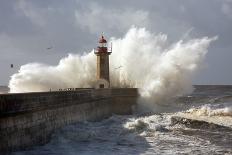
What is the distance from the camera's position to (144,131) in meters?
15.9

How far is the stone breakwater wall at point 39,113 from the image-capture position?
1070 cm

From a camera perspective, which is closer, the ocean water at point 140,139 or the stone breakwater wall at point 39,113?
the stone breakwater wall at point 39,113

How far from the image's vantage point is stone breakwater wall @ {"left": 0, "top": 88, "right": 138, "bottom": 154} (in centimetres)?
1070

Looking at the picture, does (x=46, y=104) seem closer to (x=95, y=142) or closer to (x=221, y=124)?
(x=95, y=142)

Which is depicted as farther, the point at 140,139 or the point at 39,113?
the point at 140,139

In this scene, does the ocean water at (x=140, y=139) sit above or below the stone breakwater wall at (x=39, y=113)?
below

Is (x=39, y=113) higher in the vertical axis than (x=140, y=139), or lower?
higher

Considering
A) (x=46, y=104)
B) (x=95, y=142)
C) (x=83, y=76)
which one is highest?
(x=83, y=76)

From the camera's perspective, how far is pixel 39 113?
12852 millimetres

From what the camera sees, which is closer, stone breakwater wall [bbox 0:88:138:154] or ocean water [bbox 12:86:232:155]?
stone breakwater wall [bbox 0:88:138:154]

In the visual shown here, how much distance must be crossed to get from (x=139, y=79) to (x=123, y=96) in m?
5.85

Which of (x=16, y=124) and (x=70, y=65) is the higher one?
(x=70, y=65)

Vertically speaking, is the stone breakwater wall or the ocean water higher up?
the stone breakwater wall

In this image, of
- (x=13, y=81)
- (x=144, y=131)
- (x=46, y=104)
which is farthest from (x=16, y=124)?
(x=13, y=81)
